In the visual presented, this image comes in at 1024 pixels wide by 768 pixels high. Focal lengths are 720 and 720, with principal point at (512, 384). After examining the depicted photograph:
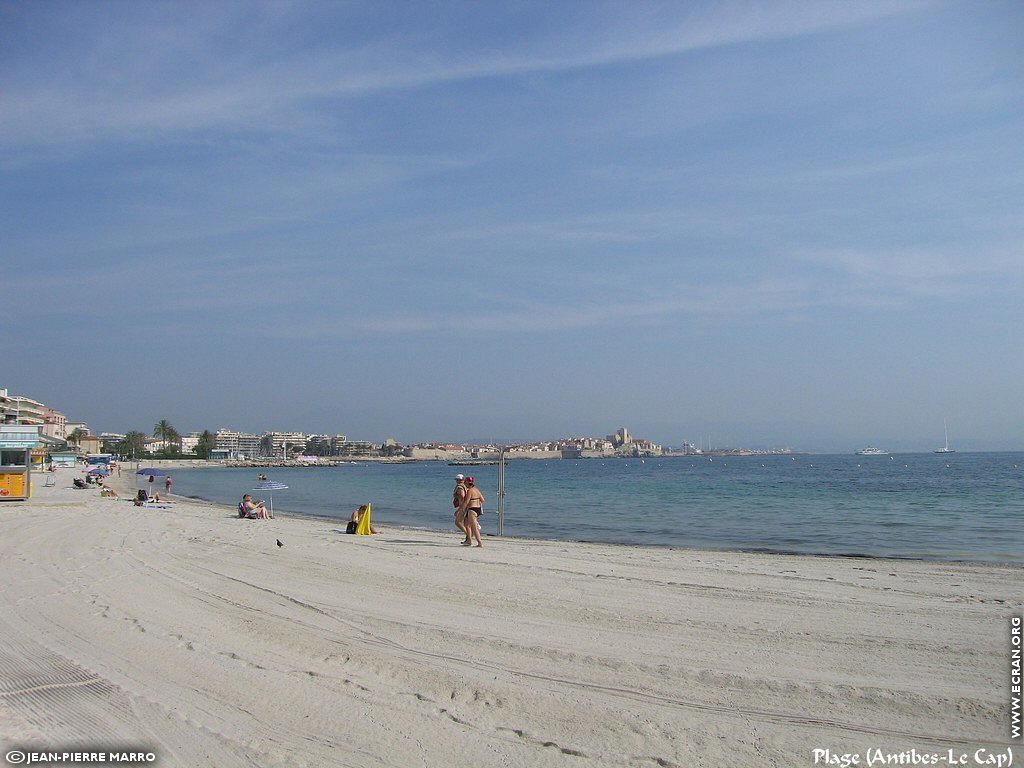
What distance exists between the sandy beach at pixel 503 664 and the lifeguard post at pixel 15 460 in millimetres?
17683

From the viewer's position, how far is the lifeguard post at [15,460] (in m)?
24.7

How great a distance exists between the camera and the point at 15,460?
1015 inches

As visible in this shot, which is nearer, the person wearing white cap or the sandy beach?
the sandy beach

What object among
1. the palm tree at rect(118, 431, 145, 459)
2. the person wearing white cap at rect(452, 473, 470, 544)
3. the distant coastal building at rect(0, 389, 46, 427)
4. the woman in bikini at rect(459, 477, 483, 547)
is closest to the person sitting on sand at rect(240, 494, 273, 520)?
the person wearing white cap at rect(452, 473, 470, 544)

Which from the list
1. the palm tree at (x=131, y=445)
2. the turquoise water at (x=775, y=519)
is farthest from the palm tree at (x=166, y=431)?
the turquoise water at (x=775, y=519)

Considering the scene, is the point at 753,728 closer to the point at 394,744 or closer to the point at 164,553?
the point at 394,744

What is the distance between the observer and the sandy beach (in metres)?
4.08

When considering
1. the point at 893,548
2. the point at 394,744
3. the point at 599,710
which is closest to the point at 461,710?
the point at 394,744

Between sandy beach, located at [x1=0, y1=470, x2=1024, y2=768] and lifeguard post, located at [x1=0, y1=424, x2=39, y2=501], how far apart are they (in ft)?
58.0

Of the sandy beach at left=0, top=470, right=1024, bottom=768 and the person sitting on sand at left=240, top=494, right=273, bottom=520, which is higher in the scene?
the sandy beach at left=0, top=470, right=1024, bottom=768

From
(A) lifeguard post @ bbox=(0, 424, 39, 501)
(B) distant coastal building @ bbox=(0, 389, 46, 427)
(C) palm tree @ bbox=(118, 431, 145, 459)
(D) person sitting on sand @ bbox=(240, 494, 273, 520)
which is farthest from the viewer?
(C) palm tree @ bbox=(118, 431, 145, 459)

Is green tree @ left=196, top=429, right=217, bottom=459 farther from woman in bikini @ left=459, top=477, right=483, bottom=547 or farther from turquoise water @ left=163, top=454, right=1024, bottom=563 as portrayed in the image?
woman in bikini @ left=459, top=477, right=483, bottom=547

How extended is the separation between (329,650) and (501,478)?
10289 millimetres

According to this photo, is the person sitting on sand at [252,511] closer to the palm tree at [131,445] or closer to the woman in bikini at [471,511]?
the woman in bikini at [471,511]
